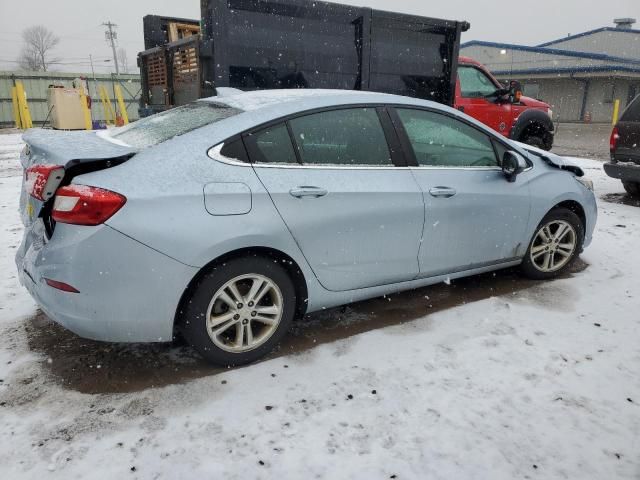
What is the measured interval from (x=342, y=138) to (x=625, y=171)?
221 inches

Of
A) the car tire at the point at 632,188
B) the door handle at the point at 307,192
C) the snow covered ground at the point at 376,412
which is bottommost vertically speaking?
the car tire at the point at 632,188

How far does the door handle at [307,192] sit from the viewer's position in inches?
106

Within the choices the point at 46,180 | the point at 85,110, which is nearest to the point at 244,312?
the point at 46,180

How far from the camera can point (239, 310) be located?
106 inches

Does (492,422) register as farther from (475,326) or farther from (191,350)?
(191,350)

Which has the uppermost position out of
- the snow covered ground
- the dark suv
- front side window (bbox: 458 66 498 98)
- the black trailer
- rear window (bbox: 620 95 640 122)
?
the black trailer

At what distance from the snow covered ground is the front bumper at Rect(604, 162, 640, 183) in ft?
13.8

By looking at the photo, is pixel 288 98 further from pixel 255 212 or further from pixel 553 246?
pixel 553 246

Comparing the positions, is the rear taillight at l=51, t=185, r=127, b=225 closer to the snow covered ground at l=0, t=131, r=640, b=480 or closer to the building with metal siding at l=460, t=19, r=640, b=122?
the snow covered ground at l=0, t=131, r=640, b=480

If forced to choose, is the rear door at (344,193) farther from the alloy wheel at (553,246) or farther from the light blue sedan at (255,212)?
the alloy wheel at (553,246)

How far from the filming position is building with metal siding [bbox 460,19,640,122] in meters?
32.7

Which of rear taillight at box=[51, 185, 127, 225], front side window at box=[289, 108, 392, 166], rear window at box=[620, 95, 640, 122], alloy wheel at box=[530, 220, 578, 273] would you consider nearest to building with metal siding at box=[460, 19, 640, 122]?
rear window at box=[620, 95, 640, 122]

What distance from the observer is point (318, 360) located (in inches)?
113

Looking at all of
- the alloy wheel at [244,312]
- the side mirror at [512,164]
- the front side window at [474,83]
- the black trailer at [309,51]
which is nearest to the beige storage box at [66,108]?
the black trailer at [309,51]
